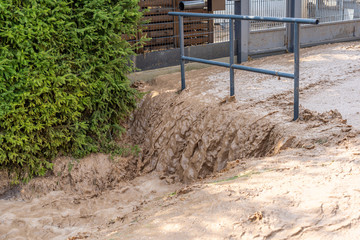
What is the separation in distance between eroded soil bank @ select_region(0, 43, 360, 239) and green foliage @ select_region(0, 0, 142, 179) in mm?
399

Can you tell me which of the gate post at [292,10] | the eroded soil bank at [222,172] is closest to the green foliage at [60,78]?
the eroded soil bank at [222,172]

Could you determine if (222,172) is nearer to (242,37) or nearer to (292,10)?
(242,37)

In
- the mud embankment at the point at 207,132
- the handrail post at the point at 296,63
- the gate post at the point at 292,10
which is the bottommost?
the mud embankment at the point at 207,132

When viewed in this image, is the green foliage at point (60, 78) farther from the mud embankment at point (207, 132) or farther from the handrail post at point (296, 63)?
the handrail post at point (296, 63)

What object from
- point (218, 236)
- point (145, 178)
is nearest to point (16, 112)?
point (145, 178)

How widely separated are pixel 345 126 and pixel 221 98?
1924 mm

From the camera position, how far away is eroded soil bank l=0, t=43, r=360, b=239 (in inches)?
115

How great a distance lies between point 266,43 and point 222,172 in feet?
16.9

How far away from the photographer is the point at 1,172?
5.61 metres

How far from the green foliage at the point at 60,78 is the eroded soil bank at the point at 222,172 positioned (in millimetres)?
399

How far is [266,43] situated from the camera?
8.98m

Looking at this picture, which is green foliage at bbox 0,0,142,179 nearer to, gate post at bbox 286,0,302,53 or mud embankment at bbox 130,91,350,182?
mud embankment at bbox 130,91,350,182

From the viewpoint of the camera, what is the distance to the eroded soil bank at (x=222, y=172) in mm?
2916

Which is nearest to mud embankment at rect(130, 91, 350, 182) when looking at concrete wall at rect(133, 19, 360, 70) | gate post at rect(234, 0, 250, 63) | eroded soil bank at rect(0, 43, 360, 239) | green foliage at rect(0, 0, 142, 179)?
eroded soil bank at rect(0, 43, 360, 239)
